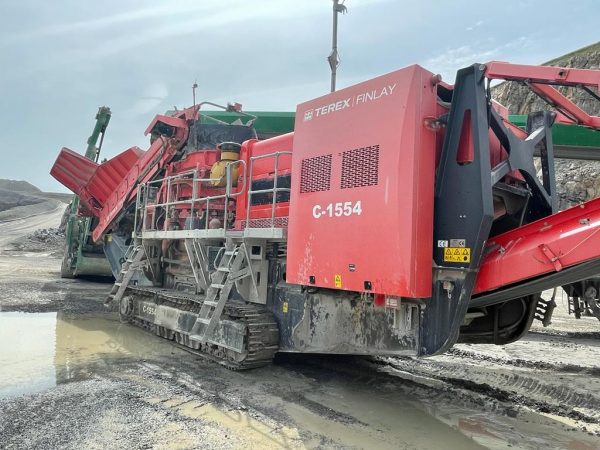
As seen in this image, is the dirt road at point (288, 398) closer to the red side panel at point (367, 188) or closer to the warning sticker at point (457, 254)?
the red side panel at point (367, 188)

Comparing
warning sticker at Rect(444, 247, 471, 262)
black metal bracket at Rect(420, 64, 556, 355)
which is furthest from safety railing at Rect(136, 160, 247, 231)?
warning sticker at Rect(444, 247, 471, 262)

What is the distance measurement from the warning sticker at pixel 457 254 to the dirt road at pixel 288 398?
147cm

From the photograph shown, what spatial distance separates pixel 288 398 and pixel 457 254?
7.27 ft

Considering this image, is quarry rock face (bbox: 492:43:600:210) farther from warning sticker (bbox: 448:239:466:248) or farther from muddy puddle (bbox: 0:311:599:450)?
warning sticker (bbox: 448:239:466:248)

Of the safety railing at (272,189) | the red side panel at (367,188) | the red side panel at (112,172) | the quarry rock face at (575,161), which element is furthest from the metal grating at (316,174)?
the quarry rock face at (575,161)

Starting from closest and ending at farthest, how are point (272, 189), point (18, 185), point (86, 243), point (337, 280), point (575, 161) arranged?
point (337, 280), point (272, 189), point (86, 243), point (575, 161), point (18, 185)

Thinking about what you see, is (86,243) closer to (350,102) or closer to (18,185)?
(350,102)

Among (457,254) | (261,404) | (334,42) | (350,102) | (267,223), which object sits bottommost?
(261,404)

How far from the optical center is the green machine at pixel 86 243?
13836mm

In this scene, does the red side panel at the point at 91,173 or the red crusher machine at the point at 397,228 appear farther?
the red side panel at the point at 91,173

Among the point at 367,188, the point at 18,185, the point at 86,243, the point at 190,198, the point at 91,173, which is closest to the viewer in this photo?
the point at 367,188

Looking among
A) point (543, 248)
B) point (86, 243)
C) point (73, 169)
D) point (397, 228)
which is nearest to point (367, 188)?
point (397, 228)

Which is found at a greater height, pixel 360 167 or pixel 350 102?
pixel 350 102

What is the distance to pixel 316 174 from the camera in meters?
4.89
